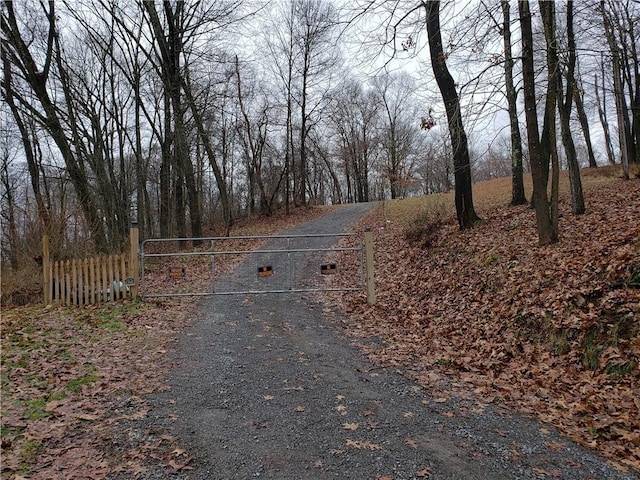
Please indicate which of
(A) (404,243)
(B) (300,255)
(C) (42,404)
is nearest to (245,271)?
A: (B) (300,255)

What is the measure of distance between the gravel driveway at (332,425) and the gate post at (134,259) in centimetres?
369

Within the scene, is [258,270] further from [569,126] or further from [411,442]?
[569,126]

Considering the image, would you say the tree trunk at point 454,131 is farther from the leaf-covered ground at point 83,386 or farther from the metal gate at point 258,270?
the leaf-covered ground at point 83,386

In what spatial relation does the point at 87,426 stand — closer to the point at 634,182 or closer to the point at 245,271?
the point at 245,271

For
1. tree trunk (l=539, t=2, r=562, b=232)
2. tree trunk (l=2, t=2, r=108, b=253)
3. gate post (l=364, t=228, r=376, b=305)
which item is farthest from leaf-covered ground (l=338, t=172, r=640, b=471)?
tree trunk (l=2, t=2, r=108, b=253)

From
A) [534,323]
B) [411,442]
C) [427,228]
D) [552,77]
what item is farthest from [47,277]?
[552,77]

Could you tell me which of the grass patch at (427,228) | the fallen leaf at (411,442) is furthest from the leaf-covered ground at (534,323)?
the grass patch at (427,228)

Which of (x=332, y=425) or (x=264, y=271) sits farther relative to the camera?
(x=264, y=271)

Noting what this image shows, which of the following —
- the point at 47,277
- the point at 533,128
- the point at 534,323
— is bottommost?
the point at 534,323

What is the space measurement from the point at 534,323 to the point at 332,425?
352 cm

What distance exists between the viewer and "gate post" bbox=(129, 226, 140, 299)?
8859 millimetres

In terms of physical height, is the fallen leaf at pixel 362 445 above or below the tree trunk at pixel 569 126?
below

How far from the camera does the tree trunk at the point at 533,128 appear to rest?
26.2 feet

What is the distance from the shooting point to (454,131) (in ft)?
32.3
